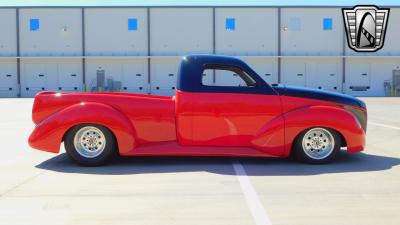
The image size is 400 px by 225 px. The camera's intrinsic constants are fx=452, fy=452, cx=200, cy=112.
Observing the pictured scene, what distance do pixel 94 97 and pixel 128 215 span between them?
312cm

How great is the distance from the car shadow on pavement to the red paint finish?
0.24 meters

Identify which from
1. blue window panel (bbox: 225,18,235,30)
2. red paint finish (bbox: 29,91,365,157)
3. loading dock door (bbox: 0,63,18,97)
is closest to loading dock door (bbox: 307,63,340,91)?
blue window panel (bbox: 225,18,235,30)

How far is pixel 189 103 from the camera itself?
23.2 ft

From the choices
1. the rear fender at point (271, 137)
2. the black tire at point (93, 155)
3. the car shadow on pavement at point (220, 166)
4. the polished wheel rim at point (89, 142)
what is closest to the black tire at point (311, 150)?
the car shadow on pavement at point (220, 166)

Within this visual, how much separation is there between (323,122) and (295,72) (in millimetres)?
33804

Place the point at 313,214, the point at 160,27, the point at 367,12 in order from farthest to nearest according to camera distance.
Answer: the point at 160,27
the point at 367,12
the point at 313,214

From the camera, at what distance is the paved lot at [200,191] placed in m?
4.54

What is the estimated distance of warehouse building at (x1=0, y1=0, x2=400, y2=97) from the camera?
39312 millimetres

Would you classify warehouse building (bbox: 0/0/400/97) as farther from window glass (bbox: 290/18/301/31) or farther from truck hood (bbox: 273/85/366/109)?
truck hood (bbox: 273/85/366/109)

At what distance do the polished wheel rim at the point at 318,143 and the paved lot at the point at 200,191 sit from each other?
8.6 inches

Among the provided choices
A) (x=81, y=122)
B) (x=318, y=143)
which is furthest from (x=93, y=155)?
(x=318, y=143)

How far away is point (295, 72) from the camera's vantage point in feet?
131

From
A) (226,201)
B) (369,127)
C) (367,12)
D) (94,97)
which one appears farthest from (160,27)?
(226,201)

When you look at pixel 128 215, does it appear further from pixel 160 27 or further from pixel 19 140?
pixel 160 27
